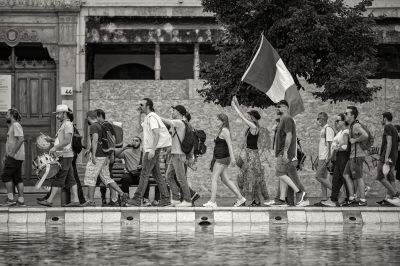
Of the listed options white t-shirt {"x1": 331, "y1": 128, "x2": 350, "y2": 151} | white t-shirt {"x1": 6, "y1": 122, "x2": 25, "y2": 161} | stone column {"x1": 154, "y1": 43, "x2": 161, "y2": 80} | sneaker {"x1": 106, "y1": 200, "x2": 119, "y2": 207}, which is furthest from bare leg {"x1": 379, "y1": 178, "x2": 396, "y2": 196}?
stone column {"x1": 154, "y1": 43, "x2": 161, "y2": 80}

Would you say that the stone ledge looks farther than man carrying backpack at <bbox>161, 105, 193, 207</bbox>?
No

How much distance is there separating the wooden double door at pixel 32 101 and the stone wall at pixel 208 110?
6.12 ft

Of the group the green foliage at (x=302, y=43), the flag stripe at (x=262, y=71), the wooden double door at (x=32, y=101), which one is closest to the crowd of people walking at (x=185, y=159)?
the flag stripe at (x=262, y=71)

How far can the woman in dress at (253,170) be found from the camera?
2178 centimetres

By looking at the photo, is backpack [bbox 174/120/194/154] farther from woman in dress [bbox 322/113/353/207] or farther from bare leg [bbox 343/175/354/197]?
bare leg [bbox 343/175/354/197]

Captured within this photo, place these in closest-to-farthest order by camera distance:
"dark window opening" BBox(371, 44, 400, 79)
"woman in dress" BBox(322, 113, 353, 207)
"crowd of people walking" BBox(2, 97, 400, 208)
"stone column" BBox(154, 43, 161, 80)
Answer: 1. "crowd of people walking" BBox(2, 97, 400, 208)
2. "woman in dress" BBox(322, 113, 353, 207)
3. "stone column" BBox(154, 43, 161, 80)
4. "dark window opening" BBox(371, 44, 400, 79)

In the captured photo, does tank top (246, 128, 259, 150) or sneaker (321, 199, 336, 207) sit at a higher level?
tank top (246, 128, 259, 150)

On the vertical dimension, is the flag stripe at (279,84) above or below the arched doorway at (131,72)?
below

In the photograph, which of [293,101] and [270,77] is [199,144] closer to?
[270,77]

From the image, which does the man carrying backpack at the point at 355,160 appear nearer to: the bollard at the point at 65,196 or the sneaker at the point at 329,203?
the sneaker at the point at 329,203

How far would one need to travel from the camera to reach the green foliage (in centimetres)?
2430

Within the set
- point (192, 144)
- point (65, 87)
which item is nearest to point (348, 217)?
point (192, 144)

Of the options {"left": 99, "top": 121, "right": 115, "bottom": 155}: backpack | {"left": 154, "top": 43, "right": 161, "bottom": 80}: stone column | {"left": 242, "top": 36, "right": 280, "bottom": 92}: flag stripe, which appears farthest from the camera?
{"left": 154, "top": 43, "right": 161, "bottom": 80}: stone column

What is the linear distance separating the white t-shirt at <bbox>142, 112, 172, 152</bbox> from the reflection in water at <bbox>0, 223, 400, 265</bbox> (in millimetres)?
2535
